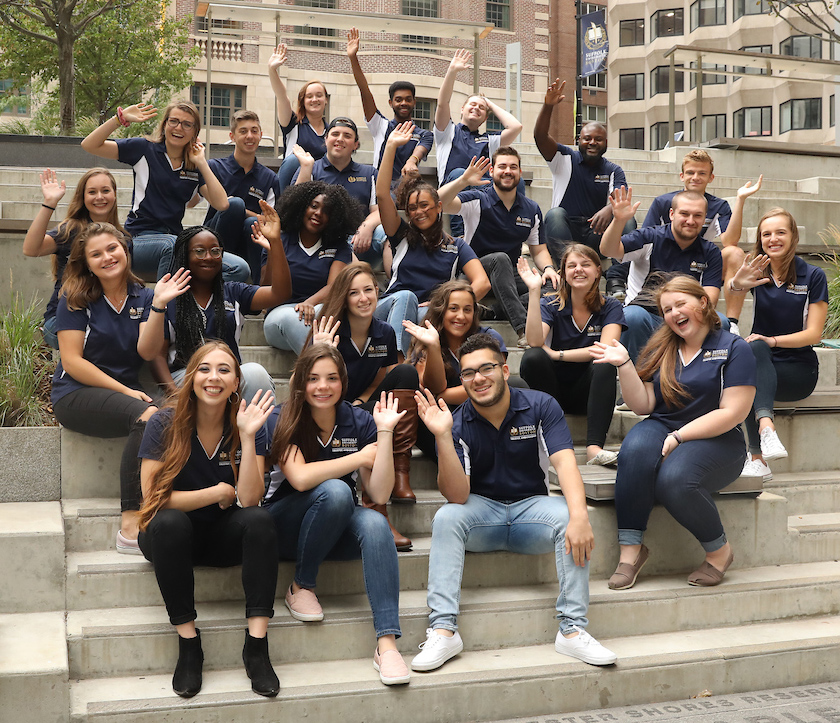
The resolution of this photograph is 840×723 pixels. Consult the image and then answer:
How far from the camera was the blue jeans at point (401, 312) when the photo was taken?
15.5ft

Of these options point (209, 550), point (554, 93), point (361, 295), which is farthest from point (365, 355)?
point (554, 93)

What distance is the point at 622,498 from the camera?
12.7 feet

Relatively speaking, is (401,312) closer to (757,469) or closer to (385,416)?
(385,416)

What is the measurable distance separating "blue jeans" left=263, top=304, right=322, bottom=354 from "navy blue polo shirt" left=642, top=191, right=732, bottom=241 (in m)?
2.27

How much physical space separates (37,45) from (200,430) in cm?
1254

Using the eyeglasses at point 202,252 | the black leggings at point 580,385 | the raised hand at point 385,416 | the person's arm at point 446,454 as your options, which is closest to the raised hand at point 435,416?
the person's arm at point 446,454

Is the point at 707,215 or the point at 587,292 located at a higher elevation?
the point at 707,215

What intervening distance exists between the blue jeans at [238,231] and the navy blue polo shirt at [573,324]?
1.96 meters

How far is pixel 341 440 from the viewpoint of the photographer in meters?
3.62

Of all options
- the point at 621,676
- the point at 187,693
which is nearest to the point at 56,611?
the point at 187,693

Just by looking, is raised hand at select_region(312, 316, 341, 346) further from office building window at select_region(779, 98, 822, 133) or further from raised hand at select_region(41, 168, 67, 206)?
office building window at select_region(779, 98, 822, 133)

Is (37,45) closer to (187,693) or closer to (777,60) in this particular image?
(777,60)

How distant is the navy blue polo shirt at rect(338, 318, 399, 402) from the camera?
4246 millimetres

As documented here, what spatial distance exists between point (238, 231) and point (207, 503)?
2.63 m
